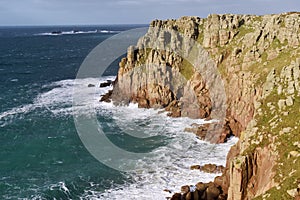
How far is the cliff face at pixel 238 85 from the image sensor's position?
38.5 meters

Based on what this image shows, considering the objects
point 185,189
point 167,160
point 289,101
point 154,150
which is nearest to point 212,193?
point 185,189

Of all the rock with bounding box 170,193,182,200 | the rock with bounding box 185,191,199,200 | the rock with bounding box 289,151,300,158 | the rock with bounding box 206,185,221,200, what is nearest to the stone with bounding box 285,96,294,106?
the rock with bounding box 289,151,300,158

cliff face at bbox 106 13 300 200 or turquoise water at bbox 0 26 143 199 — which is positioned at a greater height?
cliff face at bbox 106 13 300 200

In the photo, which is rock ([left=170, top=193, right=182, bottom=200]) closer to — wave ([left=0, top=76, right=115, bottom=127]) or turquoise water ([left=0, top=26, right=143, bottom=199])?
turquoise water ([left=0, top=26, right=143, bottom=199])

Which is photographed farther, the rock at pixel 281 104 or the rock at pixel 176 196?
the rock at pixel 281 104

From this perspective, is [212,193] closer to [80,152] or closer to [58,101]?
[80,152]

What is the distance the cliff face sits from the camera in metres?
38.5

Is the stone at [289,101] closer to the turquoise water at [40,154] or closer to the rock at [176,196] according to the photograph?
the rock at [176,196]

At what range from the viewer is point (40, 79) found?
12462 cm

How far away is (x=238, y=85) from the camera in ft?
232

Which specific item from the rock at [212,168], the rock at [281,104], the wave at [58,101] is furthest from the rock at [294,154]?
the wave at [58,101]

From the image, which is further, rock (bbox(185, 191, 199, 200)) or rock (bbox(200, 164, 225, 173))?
rock (bbox(200, 164, 225, 173))

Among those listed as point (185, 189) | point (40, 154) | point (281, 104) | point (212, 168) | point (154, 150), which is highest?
point (281, 104)

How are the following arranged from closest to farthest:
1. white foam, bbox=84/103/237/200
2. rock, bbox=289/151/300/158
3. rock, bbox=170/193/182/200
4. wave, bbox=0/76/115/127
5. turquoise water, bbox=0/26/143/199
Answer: rock, bbox=289/151/300/158, rock, bbox=170/193/182/200, white foam, bbox=84/103/237/200, turquoise water, bbox=0/26/143/199, wave, bbox=0/76/115/127
